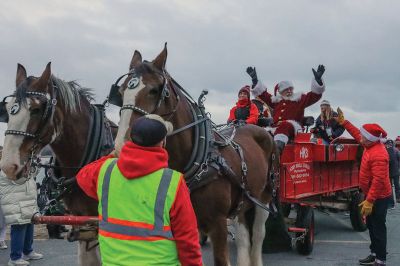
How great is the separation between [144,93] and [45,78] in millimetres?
765

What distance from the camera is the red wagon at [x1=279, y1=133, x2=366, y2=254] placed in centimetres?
675

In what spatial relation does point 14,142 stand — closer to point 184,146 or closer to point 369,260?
point 184,146

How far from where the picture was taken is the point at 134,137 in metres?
2.19

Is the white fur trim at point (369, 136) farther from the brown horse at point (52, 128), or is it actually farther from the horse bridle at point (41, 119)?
the horse bridle at point (41, 119)

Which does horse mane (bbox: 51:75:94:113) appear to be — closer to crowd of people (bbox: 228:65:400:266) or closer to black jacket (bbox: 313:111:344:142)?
crowd of people (bbox: 228:65:400:266)

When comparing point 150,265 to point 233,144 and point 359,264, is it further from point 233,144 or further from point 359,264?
point 359,264

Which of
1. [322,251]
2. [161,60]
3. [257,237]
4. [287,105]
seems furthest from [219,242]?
[322,251]

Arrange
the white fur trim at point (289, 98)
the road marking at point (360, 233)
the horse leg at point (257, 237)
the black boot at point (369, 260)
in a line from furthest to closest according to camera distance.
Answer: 1. the road marking at point (360, 233)
2. the white fur trim at point (289, 98)
3. the black boot at point (369, 260)
4. the horse leg at point (257, 237)

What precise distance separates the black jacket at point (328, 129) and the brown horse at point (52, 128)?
589 centimetres

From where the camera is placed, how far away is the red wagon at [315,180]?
675cm

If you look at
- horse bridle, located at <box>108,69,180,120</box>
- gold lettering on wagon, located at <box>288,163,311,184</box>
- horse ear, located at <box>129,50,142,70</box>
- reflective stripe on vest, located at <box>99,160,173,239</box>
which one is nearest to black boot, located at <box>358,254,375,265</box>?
gold lettering on wagon, located at <box>288,163,311,184</box>

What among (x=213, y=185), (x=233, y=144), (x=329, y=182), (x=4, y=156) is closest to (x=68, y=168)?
(x=4, y=156)

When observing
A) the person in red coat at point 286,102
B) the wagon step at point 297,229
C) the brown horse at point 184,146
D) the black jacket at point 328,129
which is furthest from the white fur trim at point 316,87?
the black jacket at point 328,129

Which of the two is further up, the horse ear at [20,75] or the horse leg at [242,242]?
the horse ear at [20,75]
